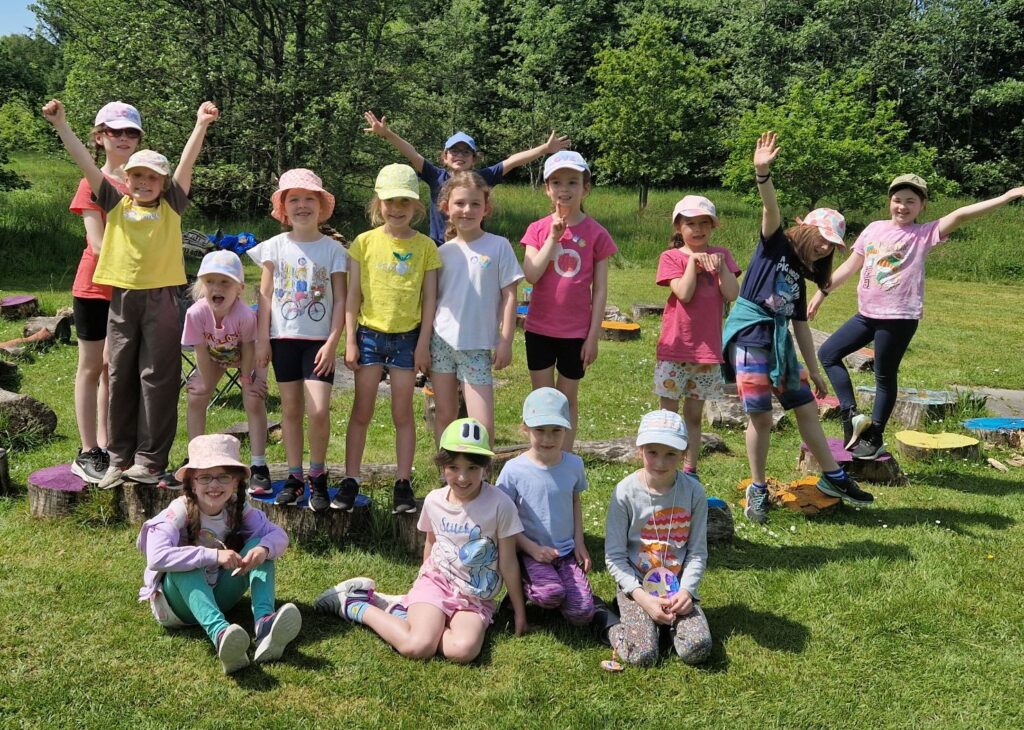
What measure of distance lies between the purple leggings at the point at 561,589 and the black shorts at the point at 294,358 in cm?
144

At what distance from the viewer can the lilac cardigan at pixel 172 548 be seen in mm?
3295

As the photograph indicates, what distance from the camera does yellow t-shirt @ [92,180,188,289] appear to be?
4.19 m

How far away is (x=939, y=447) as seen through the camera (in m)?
6.11

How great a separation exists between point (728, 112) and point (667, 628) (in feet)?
109

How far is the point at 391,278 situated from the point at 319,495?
1179 mm

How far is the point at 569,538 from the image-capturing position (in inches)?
148

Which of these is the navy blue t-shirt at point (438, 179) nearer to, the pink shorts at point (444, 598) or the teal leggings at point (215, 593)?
the pink shorts at point (444, 598)

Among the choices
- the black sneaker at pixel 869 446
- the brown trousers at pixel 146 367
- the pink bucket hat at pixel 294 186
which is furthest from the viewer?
the black sneaker at pixel 869 446

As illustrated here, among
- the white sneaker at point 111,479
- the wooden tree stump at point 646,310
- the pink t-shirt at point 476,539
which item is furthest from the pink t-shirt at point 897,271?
the wooden tree stump at point 646,310

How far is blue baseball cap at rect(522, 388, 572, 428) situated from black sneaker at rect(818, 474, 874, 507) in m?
2.06

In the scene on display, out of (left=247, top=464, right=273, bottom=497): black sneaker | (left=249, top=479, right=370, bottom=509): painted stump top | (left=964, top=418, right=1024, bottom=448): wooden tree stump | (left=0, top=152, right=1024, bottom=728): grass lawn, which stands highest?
(left=964, top=418, right=1024, bottom=448): wooden tree stump

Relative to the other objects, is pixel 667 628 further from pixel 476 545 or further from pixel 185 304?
pixel 185 304

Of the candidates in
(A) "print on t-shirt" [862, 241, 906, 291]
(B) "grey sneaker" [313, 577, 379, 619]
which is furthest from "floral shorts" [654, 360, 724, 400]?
(B) "grey sneaker" [313, 577, 379, 619]

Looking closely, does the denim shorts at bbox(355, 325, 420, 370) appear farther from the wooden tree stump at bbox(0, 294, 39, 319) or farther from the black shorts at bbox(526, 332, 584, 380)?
the wooden tree stump at bbox(0, 294, 39, 319)
